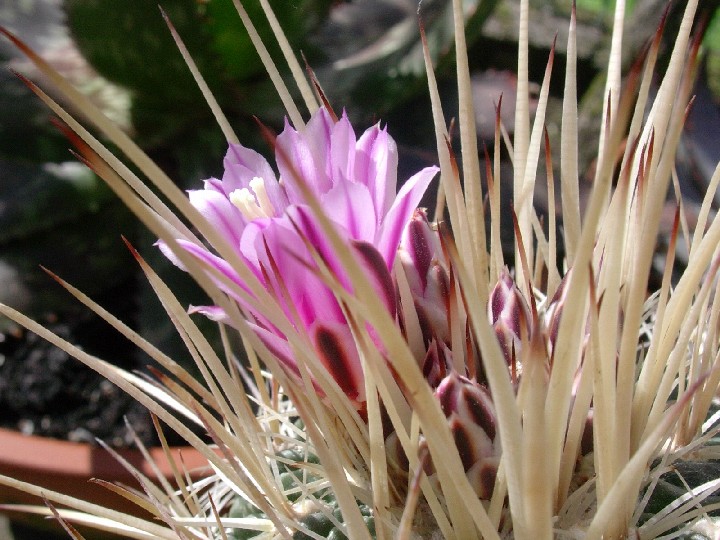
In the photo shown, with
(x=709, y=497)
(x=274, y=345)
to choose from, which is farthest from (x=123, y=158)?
(x=709, y=497)

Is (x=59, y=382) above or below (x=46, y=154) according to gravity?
below

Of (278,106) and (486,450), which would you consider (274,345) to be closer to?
(486,450)

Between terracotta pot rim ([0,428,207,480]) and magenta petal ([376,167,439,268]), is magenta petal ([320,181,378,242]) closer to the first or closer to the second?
magenta petal ([376,167,439,268])

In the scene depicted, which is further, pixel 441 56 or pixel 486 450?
pixel 441 56

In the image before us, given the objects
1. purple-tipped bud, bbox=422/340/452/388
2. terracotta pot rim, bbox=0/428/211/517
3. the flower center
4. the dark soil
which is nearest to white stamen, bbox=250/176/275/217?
the flower center

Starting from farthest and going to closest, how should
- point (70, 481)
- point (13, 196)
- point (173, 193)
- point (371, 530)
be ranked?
point (13, 196), point (70, 481), point (371, 530), point (173, 193)

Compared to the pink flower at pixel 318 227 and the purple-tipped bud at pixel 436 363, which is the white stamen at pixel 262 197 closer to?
the pink flower at pixel 318 227
